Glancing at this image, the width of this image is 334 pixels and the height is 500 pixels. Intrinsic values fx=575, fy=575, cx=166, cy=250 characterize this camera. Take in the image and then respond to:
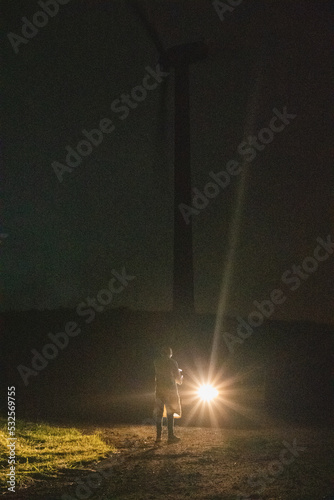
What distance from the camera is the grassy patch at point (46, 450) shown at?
6348 mm

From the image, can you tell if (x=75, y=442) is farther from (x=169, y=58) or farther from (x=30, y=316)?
(x=169, y=58)

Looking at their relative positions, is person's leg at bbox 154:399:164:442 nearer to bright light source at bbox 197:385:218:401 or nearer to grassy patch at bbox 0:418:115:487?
grassy patch at bbox 0:418:115:487

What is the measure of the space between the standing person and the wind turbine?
11.2 feet

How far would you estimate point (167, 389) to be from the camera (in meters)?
9.12

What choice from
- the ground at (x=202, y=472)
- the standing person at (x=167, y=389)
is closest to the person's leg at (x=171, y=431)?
the standing person at (x=167, y=389)

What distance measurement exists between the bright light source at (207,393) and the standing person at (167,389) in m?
4.15

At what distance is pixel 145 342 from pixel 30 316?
10.3ft

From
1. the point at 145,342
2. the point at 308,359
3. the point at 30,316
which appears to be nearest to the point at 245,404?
the point at 308,359

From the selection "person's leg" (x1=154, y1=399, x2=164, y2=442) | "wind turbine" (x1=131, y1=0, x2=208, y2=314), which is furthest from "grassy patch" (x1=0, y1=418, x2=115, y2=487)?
"wind turbine" (x1=131, y1=0, x2=208, y2=314)

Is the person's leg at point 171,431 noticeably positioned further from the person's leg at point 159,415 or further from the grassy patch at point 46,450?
the grassy patch at point 46,450

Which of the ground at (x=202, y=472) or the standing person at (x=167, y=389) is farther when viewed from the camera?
the standing person at (x=167, y=389)

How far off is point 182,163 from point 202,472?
7.71 m

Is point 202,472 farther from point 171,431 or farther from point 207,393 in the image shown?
point 207,393

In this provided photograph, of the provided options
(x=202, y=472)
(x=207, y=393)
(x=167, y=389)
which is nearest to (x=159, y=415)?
(x=167, y=389)
